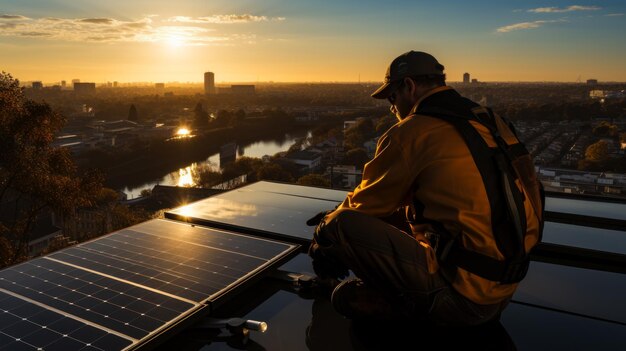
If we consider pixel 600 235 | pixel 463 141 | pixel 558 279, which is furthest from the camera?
pixel 600 235

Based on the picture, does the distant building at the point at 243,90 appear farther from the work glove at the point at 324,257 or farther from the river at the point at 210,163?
the work glove at the point at 324,257

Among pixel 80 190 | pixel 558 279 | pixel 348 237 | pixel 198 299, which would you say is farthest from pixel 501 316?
pixel 80 190

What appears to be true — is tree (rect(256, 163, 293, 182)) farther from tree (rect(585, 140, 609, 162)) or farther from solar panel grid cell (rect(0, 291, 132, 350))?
solar panel grid cell (rect(0, 291, 132, 350))

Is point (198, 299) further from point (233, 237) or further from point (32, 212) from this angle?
point (32, 212)

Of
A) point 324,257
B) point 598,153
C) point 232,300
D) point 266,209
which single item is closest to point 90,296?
point 232,300

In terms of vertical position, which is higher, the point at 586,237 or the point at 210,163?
the point at 586,237

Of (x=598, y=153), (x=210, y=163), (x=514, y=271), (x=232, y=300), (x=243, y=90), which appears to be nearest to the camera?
(x=514, y=271)

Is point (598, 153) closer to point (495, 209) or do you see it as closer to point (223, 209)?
point (223, 209)
